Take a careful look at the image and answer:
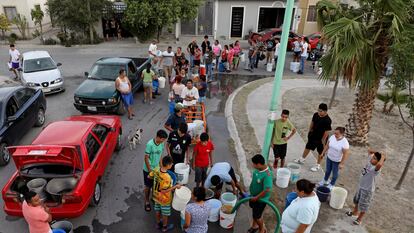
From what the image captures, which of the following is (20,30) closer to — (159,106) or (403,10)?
(159,106)

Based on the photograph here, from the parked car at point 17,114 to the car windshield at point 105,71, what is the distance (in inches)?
81.2

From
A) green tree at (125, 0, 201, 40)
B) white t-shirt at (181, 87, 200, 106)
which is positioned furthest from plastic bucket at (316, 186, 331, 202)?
green tree at (125, 0, 201, 40)

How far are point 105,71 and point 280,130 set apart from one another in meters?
7.38

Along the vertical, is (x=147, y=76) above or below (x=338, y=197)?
above

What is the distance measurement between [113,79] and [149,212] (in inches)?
250

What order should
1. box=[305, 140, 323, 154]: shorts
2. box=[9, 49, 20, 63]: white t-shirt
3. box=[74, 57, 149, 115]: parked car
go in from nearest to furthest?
box=[305, 140, 323, 154]: shorts
box=[74, 57, 149, 115]: parked car
box=[9, 49, 20, 63]: white t-shirt

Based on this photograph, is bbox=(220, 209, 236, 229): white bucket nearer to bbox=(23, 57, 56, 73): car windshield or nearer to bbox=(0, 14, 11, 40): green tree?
bbox=(23, 57, 56, 73): car windshield

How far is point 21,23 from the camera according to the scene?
24.2 metres

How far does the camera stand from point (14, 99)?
894 cm

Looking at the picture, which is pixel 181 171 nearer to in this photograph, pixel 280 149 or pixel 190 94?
pixel 280 149

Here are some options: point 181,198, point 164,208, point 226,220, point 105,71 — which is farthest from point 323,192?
point 105,71

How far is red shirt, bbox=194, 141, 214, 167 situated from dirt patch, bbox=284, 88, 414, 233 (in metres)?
2.68

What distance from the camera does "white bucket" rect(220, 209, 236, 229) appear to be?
19.4 feet

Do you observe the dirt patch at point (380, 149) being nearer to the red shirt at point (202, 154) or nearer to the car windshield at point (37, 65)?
the red shirt at point (202, 154)
